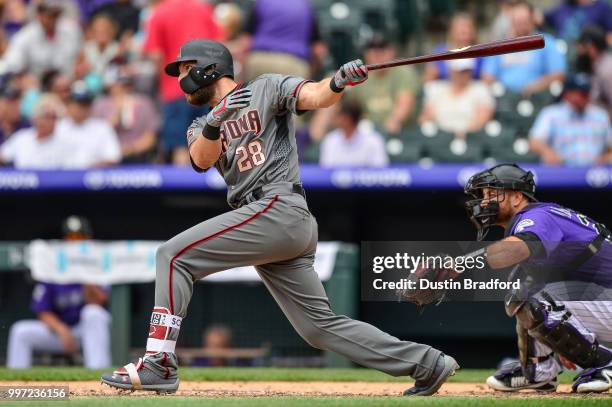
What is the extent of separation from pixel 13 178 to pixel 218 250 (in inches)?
188

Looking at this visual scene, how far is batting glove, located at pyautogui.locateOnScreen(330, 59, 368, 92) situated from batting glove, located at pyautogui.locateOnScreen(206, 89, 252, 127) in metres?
0.40

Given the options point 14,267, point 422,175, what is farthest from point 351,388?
point 14,267

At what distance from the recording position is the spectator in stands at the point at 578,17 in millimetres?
10070

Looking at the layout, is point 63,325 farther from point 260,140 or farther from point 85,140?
point 260,140

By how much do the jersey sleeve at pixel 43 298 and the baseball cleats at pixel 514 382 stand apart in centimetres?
422

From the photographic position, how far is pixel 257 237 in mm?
4633

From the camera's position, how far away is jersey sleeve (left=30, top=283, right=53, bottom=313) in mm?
8586

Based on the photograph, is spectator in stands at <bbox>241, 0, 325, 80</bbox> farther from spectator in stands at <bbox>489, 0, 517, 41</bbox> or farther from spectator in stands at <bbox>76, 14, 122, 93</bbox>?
spectator in stands at <bbox>489, 0, 517, 41</bbox>

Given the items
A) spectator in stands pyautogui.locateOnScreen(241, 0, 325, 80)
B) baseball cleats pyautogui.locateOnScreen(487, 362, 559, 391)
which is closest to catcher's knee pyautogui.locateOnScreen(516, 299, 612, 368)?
baseball cleats pyautogui.locateOnScreen(487, 362, 559, 391)

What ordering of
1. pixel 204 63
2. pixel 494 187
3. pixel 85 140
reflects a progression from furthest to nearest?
pixel 85 140 → pixel 494 187 → pixel 204 63

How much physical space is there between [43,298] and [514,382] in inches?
174

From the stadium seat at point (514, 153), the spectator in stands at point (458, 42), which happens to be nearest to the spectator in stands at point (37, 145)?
the spectator in stands at point (458, 42)

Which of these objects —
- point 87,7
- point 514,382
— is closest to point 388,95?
point 87,7

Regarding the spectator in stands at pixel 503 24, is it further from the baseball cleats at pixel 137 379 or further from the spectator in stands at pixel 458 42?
the baseball cleats at pixel 137 379
